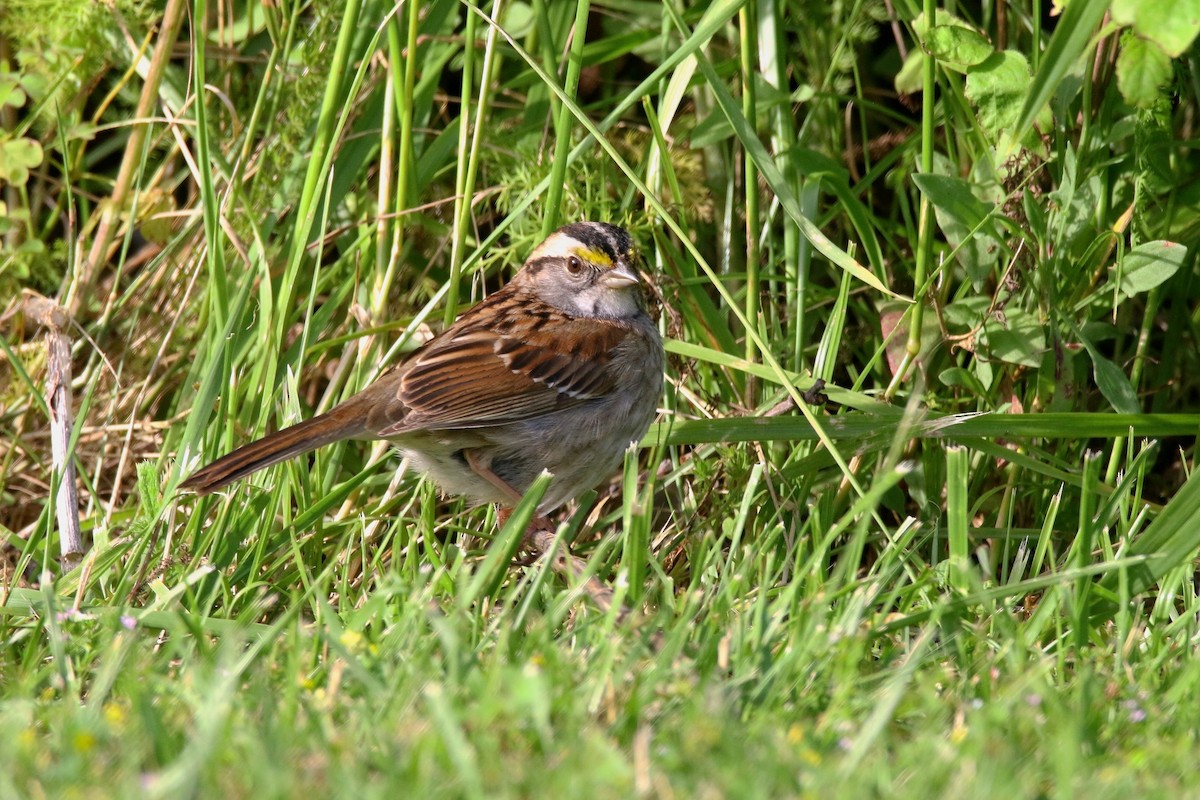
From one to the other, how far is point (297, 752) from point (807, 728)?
67 centimetres

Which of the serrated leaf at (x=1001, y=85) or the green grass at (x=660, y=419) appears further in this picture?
the serrated leaf at (x=1001, y=85)

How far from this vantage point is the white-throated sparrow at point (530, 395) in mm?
3338

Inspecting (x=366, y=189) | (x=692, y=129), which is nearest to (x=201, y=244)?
(x=366, y=189)

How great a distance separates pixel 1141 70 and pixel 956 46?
54cm

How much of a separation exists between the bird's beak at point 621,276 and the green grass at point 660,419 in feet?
0.43

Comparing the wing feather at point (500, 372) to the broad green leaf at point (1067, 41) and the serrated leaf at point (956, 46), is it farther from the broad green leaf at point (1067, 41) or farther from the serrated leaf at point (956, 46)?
the broad green leaf at point (1067, 41)

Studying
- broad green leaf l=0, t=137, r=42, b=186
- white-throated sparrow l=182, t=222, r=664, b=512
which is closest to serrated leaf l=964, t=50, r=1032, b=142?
white-throated sparrow l=182, t=222, r=664, b=512

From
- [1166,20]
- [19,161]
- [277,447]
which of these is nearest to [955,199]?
[1166,20]

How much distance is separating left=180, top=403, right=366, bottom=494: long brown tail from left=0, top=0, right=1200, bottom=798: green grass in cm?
14

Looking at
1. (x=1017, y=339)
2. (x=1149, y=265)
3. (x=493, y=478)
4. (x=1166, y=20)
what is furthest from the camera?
(x=493, y=478)

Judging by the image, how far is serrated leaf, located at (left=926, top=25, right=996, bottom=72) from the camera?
118 inches

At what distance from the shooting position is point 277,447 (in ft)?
9.89

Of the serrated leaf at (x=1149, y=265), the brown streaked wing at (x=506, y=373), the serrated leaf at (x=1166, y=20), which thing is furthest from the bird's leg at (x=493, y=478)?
the serrated leaf at (x=1166, y=20)

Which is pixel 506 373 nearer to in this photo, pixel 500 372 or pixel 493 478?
pixel 500 372
